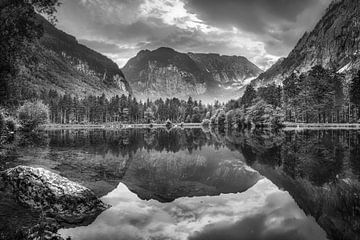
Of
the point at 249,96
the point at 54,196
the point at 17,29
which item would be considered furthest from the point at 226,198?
the point at 249,96

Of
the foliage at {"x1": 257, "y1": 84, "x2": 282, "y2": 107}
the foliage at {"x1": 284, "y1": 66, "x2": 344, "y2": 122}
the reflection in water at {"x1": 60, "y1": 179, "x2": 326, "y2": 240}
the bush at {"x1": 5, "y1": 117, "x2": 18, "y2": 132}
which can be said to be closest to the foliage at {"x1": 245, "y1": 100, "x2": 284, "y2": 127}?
the foliage at {"x1": 257, "y1": 84, "x2": 282, "y2": 107}

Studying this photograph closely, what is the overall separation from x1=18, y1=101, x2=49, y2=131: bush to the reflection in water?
254ft

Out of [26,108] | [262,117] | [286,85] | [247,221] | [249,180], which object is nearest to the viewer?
[247,221]

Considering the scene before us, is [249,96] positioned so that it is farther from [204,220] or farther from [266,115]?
[204,220]

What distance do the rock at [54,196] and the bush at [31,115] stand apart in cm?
7641

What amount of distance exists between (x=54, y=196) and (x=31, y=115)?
275ft

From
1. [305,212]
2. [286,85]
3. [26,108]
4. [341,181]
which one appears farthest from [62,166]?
[286,85]

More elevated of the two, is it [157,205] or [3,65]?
[3,65]

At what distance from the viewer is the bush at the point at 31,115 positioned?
85438 mm

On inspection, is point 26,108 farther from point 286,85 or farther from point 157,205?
point 286,85

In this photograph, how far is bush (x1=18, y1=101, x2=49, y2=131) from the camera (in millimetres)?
85438

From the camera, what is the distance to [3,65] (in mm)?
22469

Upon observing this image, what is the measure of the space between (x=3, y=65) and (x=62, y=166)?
12.6 meters

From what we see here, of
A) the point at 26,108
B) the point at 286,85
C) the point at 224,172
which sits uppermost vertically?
the point at 286,85
